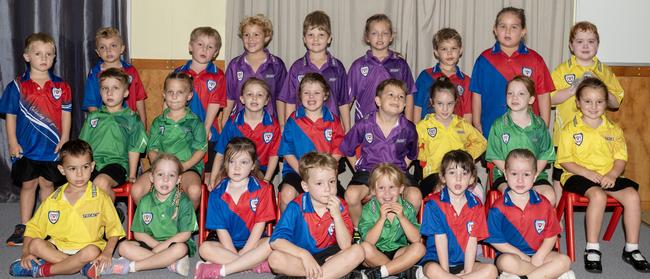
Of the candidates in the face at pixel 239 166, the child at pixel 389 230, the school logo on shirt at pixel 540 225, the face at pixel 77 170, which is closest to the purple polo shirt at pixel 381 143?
the child at pixel 389 230

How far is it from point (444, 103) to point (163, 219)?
5.87 ft

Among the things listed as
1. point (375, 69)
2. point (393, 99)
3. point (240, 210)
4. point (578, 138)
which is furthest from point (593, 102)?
point (240, 210)

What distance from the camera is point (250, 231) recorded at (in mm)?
4207

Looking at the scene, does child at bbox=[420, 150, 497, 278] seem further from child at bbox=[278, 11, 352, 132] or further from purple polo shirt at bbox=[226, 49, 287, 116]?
purple polo shirt at bbox=[226, 49, 287, 116]

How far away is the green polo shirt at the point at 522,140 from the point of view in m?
4.46

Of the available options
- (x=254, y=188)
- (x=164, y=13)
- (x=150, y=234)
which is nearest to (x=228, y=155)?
(x=254, y=188)

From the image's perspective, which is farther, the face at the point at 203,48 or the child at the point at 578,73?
the face at the point at 203,48

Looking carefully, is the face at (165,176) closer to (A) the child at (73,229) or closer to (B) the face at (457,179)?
(A) the child at (73,229)

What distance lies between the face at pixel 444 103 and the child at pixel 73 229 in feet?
6.53

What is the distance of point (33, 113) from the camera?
485 cm

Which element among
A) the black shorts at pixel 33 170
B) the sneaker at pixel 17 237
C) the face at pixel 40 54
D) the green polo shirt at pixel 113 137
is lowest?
the sneaker at pixel 17 237

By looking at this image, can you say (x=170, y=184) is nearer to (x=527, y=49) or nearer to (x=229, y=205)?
(x=229, y=205)

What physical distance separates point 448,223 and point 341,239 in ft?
1.85

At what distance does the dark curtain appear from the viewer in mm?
5500
